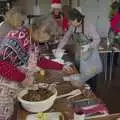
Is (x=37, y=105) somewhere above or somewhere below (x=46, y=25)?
below

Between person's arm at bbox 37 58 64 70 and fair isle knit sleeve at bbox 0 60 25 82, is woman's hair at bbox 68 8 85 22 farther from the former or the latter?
fair isle knit sleeve at bbox 0 60 25 82

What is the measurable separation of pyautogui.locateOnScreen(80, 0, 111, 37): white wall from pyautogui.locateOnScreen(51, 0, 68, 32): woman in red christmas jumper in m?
1.00

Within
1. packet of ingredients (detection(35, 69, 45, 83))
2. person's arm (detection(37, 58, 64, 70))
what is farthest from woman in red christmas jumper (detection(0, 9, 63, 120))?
person's arm (detection(37, 58, 64, 70))

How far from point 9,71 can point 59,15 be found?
1260 mm

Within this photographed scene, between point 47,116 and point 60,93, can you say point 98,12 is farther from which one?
Result: point 47,116

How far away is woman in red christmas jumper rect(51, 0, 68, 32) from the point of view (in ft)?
7.64

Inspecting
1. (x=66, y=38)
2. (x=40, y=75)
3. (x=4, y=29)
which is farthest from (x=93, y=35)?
(x=4, y=29)

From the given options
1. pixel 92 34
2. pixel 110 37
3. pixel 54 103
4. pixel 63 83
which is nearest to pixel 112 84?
pixel 110 37

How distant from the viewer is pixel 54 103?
1531mm

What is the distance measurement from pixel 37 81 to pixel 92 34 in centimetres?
72

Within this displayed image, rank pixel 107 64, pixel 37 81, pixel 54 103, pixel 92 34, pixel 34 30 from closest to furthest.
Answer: pixel 54 103 < pixel 37 81 < pixel 34 30 < pixel 92 34 < pixel 107 64

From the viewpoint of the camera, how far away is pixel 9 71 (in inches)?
50.8

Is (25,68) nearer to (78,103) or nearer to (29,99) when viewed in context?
(29,99)

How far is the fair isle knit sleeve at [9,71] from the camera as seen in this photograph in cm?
128
